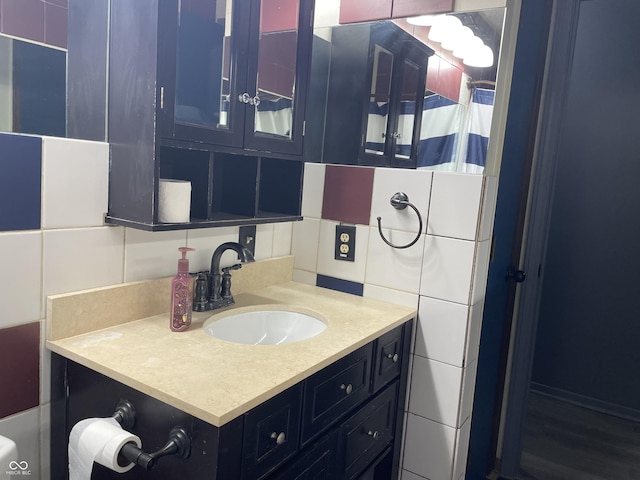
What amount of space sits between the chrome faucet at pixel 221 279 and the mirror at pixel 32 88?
18.8 inches

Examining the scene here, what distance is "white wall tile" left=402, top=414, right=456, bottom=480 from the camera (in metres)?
1.54

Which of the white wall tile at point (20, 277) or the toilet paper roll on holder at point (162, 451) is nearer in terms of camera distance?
the toilet paper roll on holder at point (162, 451)

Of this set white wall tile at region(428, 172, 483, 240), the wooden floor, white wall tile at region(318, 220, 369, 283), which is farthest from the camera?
the wooden floor

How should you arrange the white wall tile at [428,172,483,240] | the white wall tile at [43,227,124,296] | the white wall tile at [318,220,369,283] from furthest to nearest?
the white wall tile at [318,220,369,283], the white wall tile at [428,172,483,240], the white wall tile at [43,227,124,296]

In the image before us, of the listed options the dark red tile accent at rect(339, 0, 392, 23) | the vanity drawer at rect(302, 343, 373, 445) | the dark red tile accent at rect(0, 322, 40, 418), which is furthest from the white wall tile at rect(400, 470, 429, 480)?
the dark red tile accent at rect(339, 0, 392, 23)

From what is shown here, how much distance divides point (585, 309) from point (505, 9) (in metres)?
2.06

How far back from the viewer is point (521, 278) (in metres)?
1.93

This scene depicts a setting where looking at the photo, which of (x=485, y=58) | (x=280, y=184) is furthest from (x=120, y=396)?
(x=485, y=58)

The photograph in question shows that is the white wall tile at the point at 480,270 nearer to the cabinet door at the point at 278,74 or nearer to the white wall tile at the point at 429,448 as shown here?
the white wall tile at the point at 429,448

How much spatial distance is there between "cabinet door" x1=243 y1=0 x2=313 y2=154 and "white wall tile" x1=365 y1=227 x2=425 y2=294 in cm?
41

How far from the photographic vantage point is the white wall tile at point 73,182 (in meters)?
1.03

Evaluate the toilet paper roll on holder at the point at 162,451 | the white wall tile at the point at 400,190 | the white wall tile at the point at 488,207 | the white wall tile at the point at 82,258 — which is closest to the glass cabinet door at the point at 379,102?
the white wall tile at the point at 400,190

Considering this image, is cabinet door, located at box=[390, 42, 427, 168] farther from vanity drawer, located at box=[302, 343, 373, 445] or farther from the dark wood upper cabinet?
vanity drawer, located at box=[302, 343, 373, 445]

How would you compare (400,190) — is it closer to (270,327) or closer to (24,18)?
(270,327)
